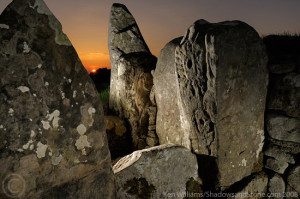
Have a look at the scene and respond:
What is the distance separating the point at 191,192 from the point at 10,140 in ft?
6.35

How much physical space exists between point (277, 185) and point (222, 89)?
5.74 feet

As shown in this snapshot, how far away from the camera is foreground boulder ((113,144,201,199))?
2.40m

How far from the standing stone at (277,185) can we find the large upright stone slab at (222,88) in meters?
0.59

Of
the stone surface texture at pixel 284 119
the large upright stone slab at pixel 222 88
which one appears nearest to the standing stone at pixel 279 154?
the stone surface texture at pixel 284 119

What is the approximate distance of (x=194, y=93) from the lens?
2.77 metres

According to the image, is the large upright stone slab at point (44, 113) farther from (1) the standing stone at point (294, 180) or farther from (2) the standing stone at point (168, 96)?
(1) the standing stone at point (294, 180)

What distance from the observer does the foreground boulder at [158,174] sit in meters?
2.40

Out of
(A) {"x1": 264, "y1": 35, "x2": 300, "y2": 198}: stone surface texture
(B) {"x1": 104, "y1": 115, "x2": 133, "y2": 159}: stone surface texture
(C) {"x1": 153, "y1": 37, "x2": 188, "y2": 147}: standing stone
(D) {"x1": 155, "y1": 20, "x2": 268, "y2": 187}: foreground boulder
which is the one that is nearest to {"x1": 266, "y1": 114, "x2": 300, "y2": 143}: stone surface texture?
(A) {"x1": 264, "y1": 35, "x2": 300, "y2": 198}: stone surface texture

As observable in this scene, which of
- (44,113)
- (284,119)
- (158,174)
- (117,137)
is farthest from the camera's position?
(117,137)

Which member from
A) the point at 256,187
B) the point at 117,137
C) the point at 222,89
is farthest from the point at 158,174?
the point at 117,137

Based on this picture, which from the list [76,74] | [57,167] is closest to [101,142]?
[57,167]

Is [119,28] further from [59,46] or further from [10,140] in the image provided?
[10,140]

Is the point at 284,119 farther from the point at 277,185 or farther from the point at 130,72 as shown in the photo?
the point at 130,72

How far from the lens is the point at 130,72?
423 centimetres
